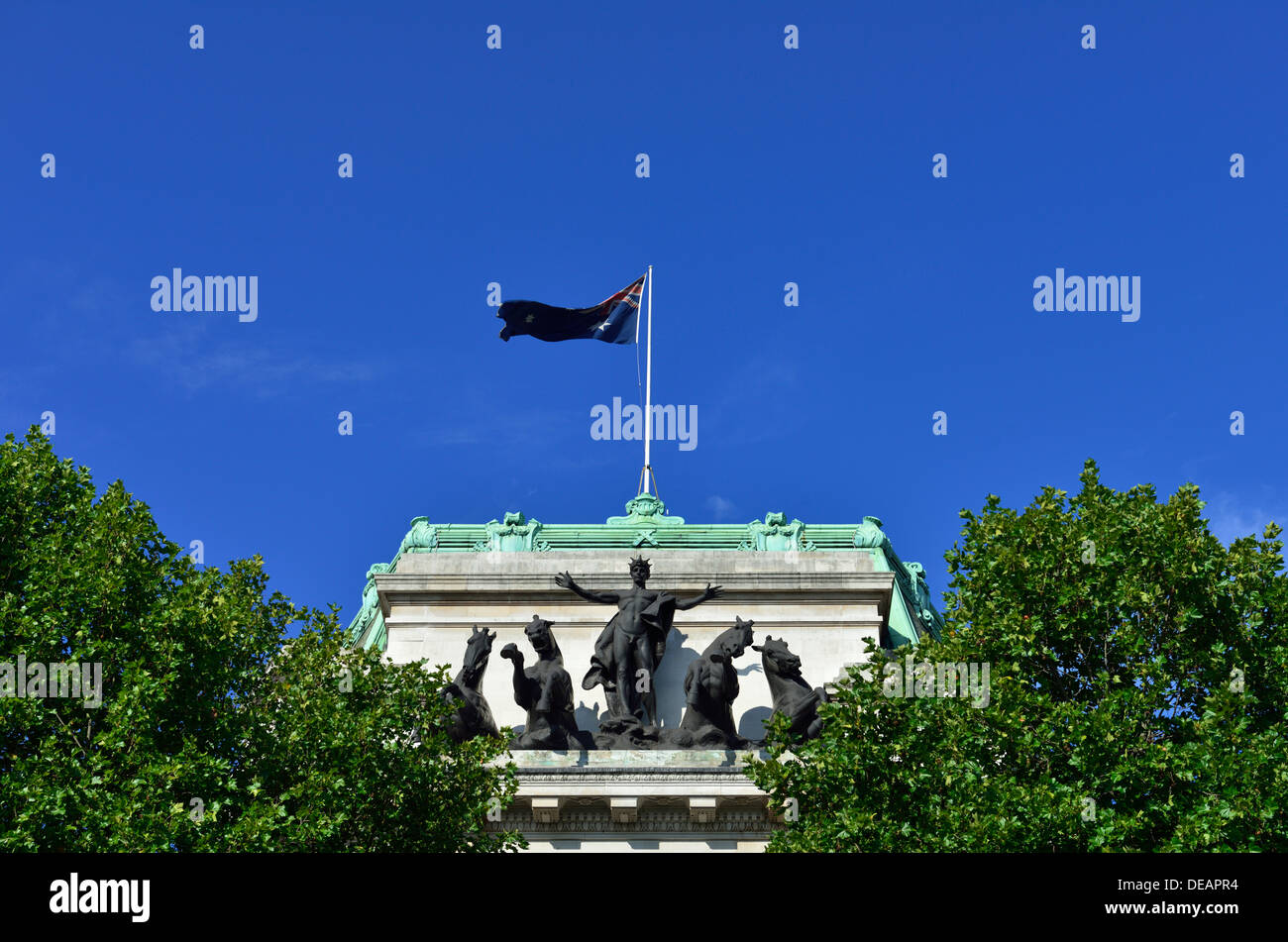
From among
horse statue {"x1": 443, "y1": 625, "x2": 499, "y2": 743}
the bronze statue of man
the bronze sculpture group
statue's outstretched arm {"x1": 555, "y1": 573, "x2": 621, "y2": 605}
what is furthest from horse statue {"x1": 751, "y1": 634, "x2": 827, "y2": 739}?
horse statue {"x1": 443, "y1": 625, "x2": 499, "y2": 743}

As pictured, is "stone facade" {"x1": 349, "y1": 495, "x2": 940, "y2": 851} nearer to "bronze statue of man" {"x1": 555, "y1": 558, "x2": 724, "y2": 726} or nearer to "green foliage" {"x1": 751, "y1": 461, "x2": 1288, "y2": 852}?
"bronze statue of man" {"x1": 555, "y1": 558, "x2": 724, "y2": 726}

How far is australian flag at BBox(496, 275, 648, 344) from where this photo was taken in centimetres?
4894

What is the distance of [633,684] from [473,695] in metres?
4.07

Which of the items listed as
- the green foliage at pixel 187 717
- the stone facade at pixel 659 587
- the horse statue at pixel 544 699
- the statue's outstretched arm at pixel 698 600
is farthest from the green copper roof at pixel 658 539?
the green foliage at pixel 187 717

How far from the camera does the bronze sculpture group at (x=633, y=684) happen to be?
3772cm

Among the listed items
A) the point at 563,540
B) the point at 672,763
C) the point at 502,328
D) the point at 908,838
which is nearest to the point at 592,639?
the point at 563,540

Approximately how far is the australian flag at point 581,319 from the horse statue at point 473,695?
12.1m

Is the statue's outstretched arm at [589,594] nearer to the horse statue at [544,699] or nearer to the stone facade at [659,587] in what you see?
the horse statue at [544,699]

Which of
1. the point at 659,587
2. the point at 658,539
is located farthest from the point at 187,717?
the point at 658,539

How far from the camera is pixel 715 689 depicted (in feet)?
127

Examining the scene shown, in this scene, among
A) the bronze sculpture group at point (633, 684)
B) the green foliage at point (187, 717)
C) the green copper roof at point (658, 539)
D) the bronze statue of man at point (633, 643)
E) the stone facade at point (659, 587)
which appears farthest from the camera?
the green copper roof at point (658, 539)

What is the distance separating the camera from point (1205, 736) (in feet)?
89.8

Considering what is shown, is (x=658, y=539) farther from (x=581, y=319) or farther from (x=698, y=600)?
(x=581, y=319)
